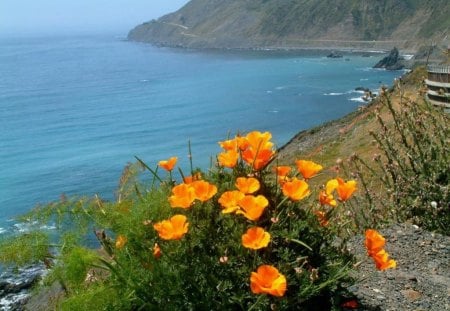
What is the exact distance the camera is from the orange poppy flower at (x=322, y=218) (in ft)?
11.0

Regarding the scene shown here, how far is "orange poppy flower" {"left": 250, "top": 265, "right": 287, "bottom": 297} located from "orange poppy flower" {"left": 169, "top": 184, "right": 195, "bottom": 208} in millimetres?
560

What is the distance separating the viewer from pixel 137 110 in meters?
77.5

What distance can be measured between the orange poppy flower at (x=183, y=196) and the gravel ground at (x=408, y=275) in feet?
3.54

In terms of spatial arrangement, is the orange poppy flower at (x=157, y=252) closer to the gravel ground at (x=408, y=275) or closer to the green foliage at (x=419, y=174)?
the gravel ground at (x=408, y=275)

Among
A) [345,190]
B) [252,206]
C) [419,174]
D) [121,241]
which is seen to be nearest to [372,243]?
[345,190]

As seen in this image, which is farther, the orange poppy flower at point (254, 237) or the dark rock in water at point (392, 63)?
the dark rock in water at point (392, 63)

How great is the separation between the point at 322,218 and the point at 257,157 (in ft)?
1.68

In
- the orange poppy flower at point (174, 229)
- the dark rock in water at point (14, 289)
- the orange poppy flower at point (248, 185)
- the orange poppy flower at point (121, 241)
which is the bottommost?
the dark rock in water at point (14, 289)

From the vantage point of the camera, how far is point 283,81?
9688 cm

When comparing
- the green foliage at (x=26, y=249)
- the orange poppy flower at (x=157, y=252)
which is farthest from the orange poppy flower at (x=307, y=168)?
the green foliage at (x=26, y=249)

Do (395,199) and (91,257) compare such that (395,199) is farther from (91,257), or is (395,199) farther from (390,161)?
(91,257)

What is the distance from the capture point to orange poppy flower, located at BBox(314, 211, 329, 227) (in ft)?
11.0

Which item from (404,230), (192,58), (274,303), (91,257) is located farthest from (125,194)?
(192,58)

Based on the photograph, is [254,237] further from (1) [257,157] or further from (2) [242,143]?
(2) [242,143]
